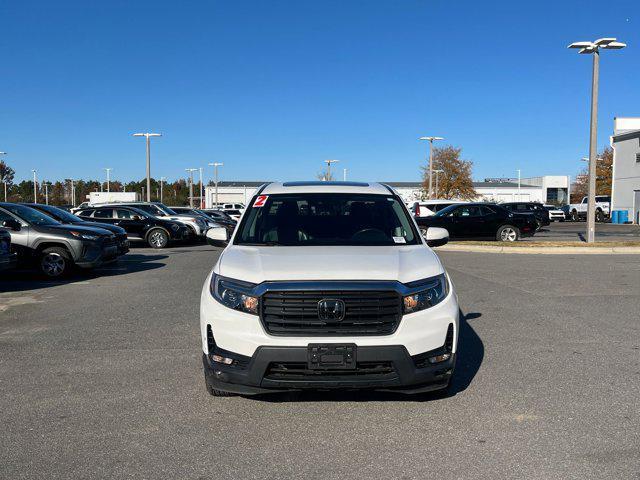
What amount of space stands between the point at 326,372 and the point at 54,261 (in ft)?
32.7

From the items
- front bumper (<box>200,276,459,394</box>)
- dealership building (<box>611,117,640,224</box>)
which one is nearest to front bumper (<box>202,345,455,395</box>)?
front bumper (<box>200,276,459,394</box>)

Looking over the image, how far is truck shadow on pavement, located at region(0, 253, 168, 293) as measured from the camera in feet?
37.9

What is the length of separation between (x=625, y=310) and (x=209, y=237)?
596 centimetres

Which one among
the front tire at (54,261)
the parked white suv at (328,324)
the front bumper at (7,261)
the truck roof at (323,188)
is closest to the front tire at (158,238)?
the front tire at (54,261)

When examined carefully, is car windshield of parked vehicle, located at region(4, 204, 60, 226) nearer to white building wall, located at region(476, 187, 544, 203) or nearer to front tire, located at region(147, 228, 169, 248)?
front tire, located at region(147, 228, 169, 248)

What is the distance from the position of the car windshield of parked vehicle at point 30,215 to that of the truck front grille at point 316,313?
10.0m

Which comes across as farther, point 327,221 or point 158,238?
point 158,238

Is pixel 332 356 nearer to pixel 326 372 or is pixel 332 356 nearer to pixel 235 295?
pixel 326 372

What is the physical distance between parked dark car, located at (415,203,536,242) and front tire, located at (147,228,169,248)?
927 cm

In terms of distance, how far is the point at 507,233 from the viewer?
2298 cm

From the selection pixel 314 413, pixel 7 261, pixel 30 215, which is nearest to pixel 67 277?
pixel 30 215

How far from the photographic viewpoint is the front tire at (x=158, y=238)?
2111 cm

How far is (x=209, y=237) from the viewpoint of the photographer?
5.88 m

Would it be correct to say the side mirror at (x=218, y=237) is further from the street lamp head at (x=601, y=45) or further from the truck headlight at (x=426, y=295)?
the street lamp head at (x=601, y=45)
